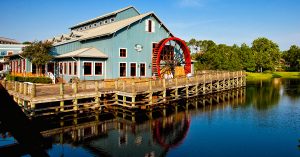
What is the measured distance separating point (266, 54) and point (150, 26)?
191 feet

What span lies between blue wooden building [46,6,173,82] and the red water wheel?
34.0 inches

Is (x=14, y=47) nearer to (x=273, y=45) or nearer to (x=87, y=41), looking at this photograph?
(x=87, y=41)

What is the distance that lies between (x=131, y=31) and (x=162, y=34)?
179 inches

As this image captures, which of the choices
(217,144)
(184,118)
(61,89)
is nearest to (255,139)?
(217,144)

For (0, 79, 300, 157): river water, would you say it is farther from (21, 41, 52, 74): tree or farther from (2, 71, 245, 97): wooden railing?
(21, 41, 52, 74): tree

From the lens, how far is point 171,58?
3244 cm

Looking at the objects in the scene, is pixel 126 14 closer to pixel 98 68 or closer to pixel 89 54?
pixel 89 54

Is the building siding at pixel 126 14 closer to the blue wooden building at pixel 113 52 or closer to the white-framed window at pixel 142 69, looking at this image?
the blue wooden building at pixel 113 52

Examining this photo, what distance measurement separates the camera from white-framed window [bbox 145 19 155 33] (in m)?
29.2

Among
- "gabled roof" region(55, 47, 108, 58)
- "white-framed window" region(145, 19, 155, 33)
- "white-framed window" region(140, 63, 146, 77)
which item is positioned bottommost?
"white-framed window" region(140, 63, 146, 77)

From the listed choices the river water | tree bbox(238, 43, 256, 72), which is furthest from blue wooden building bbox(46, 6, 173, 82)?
tree bbox(238, 43, 256, 72)

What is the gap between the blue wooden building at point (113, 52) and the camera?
84.0ft

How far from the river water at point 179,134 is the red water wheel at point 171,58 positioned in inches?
345

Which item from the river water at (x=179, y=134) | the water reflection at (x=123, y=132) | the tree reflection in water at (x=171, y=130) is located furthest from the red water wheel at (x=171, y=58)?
the tree reflection in water at (x=171, y=130)
